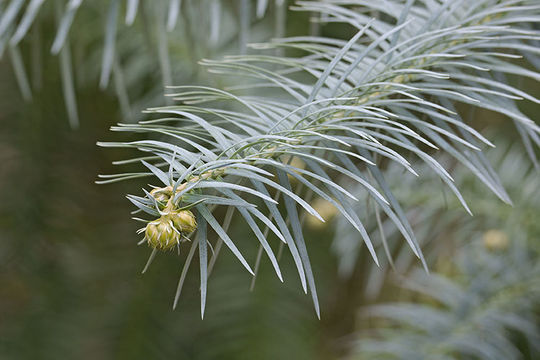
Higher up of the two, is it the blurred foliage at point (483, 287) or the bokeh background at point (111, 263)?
the blurred foliage at point (483, 287)

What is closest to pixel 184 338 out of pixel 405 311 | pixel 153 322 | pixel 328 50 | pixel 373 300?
pixel 153 322

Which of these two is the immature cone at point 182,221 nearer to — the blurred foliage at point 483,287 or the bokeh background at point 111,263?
the blurred foliage at point 483,287

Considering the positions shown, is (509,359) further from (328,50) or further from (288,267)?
(288,267)

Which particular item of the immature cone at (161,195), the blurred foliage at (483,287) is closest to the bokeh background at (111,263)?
the blurred foliage at (483,287)

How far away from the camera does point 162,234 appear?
0.10m

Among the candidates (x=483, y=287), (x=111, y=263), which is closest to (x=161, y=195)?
(x=483, y=287)

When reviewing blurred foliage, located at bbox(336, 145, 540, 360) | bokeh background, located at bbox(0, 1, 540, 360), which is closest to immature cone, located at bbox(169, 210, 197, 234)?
blurred foliage, located at bbox(336, 145, 540, 360)

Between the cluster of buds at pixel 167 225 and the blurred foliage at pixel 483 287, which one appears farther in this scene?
the blurred foliage at pixel 483 287

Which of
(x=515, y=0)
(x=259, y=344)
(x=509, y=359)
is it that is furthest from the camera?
(x=259, y=344)

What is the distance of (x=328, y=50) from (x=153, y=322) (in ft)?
1.51

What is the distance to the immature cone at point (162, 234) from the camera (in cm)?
10

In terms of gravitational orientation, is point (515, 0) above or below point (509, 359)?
above

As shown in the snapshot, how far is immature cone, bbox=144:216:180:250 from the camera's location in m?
0.10

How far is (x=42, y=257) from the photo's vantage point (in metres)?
0.60
